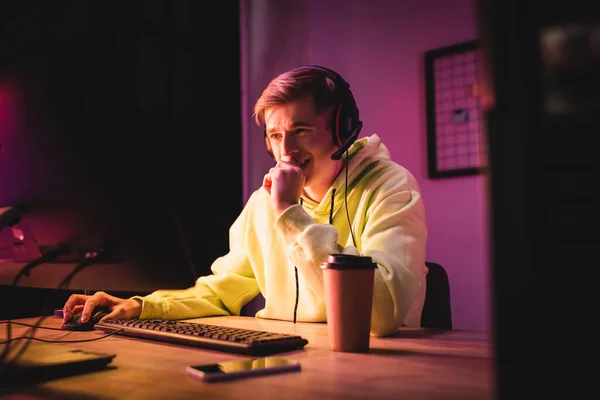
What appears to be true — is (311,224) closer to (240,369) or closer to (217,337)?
(217,337)

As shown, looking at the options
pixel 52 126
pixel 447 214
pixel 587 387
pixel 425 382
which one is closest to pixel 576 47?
pixel 587 387

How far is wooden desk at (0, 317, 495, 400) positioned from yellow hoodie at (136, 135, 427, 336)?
19 centimetres

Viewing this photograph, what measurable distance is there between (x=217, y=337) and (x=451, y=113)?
1673 millimetres

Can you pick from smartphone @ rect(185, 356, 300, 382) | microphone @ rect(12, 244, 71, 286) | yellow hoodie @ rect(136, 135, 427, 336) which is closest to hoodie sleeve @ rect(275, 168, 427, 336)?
yellow hoodie @ rect(136, 135, 427, 336)

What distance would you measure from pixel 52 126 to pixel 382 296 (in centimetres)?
66

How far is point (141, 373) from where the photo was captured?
661 millimetres

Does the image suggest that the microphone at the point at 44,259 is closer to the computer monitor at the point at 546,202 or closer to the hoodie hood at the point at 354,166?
the computer monitor at the point at 546,202

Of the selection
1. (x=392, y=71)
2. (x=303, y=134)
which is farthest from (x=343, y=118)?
(x=392, y=71)

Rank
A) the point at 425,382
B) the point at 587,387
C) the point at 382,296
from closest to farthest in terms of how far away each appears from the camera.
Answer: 1. the point at 587,387
2. the point at 425,382
3. the point at 382,296

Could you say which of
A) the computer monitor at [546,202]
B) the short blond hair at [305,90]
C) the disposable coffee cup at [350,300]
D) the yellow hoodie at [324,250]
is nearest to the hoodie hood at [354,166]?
the yellow hoodie at [324,250]

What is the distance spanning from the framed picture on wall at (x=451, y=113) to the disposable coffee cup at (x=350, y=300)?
4.80 feet

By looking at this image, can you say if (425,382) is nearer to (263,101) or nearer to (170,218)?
(170,218)

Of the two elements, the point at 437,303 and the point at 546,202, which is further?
the point at 437,303

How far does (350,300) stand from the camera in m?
0.78
